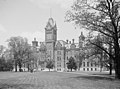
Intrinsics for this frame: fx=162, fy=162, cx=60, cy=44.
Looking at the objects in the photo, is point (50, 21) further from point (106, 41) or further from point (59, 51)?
point (106, 41)

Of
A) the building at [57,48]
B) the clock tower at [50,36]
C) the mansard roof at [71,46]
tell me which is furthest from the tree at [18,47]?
the mansard roof at [71,46]

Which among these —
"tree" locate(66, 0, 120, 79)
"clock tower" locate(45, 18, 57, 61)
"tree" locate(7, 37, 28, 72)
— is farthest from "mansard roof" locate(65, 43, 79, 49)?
"tree" locate(66, 0, 120, 79)

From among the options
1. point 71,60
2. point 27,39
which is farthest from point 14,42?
point 71,60

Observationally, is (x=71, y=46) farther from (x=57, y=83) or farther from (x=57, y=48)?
(x=57, y=83)

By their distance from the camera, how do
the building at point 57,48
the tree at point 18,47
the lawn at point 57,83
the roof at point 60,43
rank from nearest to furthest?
the lawn at point 57,83 → the tree at point 18,47 → the building at point 57,48 → the roof at point 60,43

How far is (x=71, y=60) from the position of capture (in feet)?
226

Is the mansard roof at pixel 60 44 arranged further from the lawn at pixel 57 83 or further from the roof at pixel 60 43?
the lawn at pixel 57 83

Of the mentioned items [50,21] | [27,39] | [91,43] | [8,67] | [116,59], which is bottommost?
[8,67]

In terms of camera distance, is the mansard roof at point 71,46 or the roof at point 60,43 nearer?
the mansard roof at point 71,46

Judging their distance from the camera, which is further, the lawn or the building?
the building

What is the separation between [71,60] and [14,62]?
76.7 ft

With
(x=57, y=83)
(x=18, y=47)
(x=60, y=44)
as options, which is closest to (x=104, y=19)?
(x=57, y=83)

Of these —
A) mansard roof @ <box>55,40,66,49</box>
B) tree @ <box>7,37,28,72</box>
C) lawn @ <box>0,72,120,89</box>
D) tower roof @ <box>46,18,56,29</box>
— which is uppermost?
tower roof @ <box>46,18,56,29</box>

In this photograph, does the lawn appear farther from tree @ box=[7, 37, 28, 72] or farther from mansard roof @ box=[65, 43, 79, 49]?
mansard roof @ box=[65, 43, 79, 49]
